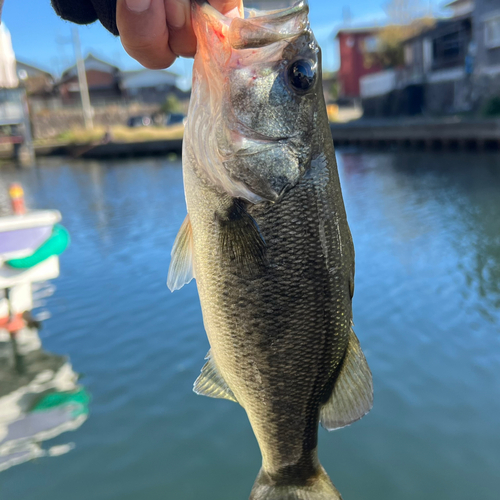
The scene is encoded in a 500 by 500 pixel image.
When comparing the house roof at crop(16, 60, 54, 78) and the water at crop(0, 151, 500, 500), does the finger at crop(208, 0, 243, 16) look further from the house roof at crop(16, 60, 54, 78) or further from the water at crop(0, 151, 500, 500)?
the house roof at crop(16, 60, 54, 78)

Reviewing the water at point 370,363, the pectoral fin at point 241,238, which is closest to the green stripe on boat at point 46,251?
the water at point 370,363

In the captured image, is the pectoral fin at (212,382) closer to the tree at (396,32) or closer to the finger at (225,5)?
the finger at (225,5)

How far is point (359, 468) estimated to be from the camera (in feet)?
15.8

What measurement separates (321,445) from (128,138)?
34.2 metres

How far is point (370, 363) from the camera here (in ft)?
20.8

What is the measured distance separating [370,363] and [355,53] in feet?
149

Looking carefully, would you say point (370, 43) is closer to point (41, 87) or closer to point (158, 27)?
point (41, 87)

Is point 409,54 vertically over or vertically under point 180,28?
over

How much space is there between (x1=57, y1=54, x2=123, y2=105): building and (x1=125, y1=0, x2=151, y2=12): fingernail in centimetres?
5837

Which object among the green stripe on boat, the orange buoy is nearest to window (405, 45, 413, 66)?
the orange buoy

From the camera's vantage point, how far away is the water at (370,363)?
473 cm

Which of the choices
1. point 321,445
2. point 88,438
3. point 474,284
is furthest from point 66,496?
point 474,284

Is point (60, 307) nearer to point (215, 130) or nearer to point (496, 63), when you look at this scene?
point (215, 130)

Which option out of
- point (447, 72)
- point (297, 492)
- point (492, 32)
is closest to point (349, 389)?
point (297, 492)
